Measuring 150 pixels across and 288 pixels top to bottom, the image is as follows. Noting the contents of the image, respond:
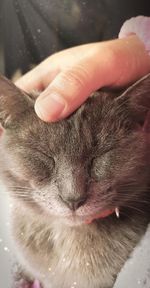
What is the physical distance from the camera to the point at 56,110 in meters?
0.44

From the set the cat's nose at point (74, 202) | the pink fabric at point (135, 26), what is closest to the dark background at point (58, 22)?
the pink fabric at point (135, 26)

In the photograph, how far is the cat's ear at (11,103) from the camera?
0.48m

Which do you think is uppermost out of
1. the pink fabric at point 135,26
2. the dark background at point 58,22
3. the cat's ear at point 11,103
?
the dark background at point 58,22

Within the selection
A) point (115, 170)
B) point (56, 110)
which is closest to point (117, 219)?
point (115, 170)

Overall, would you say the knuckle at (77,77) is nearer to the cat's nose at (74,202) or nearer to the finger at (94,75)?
the finger at (94,75)

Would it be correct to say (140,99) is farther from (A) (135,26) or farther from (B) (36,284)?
(B) (36,284)

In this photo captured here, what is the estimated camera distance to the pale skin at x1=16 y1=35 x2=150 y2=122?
446 mm

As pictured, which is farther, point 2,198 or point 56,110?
point 2,198

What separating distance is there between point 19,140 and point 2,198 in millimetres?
93

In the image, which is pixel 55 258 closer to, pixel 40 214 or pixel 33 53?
pixel 40 214

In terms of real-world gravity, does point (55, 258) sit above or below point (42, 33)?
below

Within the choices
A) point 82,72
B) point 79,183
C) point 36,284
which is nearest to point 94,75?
point 82,72

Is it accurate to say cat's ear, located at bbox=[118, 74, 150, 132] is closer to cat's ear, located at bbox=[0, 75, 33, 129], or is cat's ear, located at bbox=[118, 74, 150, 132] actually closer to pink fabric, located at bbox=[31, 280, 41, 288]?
cat's ear, located at bbox=[0, 75, 33, 129]

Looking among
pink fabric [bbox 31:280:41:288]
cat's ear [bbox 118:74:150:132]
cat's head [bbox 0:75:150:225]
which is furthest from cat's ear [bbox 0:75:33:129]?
pink fabric [bbox 31:280:41:288]
